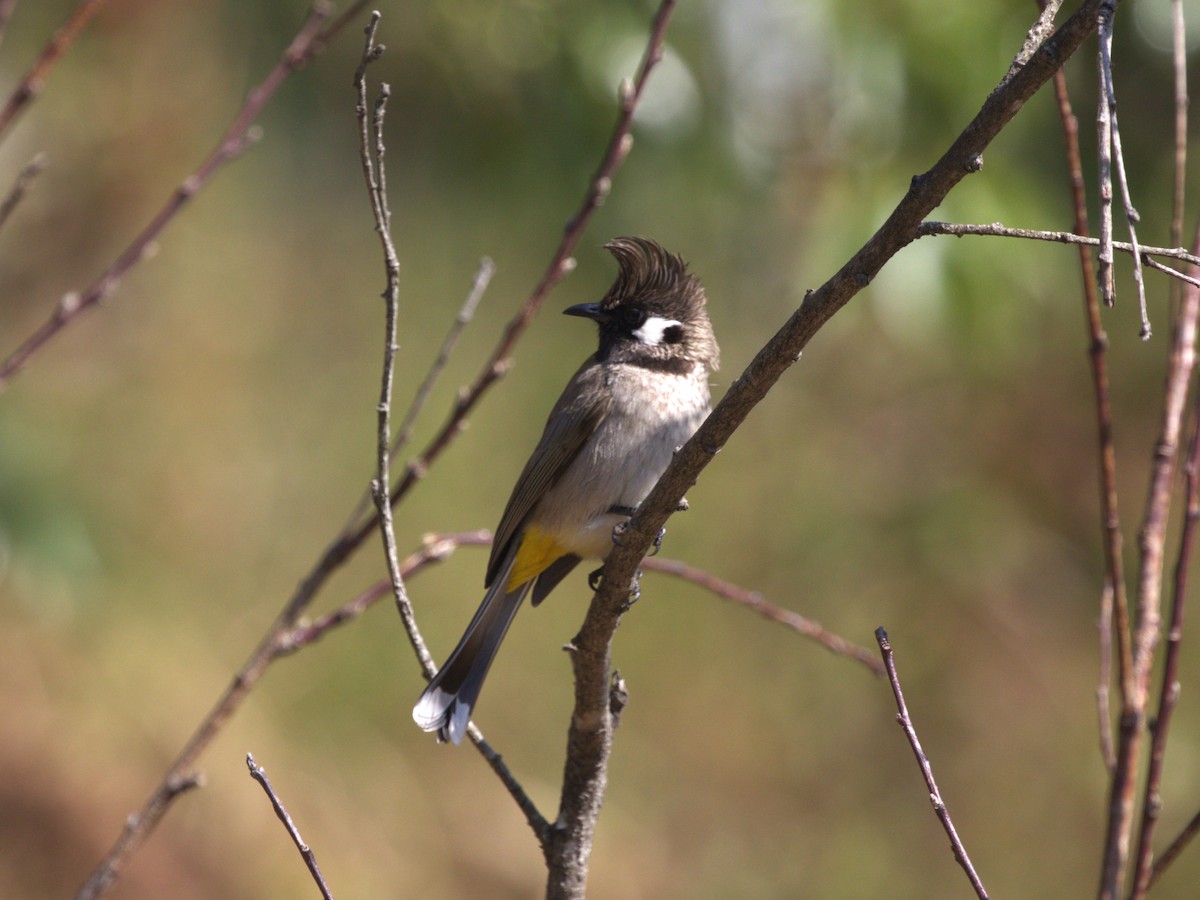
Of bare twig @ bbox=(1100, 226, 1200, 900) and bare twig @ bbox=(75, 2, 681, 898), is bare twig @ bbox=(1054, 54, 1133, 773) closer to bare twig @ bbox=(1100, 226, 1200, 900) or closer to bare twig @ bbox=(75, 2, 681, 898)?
bare twig @ bbox=(1100, 226, 1200, 900)

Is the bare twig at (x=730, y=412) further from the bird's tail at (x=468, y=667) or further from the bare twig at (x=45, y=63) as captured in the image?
the bare twig at (x=45, y=63)

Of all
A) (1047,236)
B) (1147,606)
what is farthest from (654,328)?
(1047,236)

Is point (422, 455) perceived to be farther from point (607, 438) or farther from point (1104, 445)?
point (1104, 445)

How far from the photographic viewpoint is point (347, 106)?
20.5 feet

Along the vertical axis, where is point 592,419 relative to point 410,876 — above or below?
above

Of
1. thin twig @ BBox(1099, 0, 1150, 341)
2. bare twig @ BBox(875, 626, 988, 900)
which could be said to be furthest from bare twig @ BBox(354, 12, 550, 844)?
thin twig @ BBox(1099, 0, 1150, 341)

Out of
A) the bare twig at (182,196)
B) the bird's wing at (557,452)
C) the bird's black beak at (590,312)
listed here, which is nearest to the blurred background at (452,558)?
the bird's black beak at (590,312)

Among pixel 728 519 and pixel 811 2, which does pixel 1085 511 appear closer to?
pixel 728 519

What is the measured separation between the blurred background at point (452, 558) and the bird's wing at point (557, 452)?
5.02 feet

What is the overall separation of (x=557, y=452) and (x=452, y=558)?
346 centimetres

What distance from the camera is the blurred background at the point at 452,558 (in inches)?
211

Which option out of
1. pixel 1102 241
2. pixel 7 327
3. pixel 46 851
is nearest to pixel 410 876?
pixel 46 851

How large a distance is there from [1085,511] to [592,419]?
367 centimetres

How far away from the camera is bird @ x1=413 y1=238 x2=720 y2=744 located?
9.17 ft
